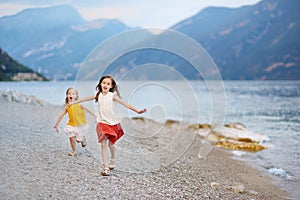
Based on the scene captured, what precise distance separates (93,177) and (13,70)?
370 feet

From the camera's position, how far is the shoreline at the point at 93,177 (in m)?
7.88

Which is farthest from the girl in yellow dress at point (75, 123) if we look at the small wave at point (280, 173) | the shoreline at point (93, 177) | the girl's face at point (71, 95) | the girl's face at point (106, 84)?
the small wave at point (280, 173)

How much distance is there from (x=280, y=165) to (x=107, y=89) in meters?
11.6

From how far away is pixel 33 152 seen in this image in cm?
1064

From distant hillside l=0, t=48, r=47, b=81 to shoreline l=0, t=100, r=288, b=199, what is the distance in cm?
8893

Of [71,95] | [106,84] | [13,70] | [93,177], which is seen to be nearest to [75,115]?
[71,95]

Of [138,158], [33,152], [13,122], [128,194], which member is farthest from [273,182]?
[13,122]

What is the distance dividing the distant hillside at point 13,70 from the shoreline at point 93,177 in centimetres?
8893

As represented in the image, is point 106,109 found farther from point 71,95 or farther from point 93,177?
point 93,177

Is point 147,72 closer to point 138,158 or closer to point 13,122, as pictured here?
point 138,158

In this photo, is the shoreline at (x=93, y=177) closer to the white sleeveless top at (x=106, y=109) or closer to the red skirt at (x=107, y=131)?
the red skirt at (x=107, y=131)

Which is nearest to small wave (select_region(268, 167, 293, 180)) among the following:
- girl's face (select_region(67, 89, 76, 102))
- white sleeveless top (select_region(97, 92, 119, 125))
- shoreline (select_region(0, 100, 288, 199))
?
shoreline (select_region(0, 100, 288, 199))

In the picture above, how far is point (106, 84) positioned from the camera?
8875 mm

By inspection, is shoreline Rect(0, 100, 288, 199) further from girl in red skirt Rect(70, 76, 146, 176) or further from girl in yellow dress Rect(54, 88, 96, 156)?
girl in red skirt Rect(70, 76, 146, 176)
